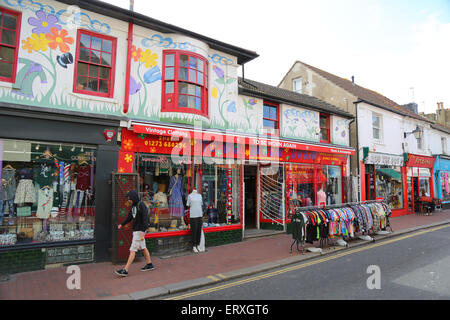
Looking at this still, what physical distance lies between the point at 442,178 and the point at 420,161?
457cm

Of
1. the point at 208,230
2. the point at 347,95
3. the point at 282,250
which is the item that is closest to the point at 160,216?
the point at 208,230

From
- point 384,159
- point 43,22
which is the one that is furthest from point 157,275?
point 384,159

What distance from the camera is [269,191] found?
1166cm

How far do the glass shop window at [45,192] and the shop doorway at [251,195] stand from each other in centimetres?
651

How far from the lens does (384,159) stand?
16125 mm

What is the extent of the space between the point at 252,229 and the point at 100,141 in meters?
6.94

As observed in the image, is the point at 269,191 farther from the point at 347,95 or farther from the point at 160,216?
the point at 347,95

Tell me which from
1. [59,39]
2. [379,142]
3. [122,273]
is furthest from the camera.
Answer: [379,142]

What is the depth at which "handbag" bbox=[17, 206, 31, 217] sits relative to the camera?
6.63m

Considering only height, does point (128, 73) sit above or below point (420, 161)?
above

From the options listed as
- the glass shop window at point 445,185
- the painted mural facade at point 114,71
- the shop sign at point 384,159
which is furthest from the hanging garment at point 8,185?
the glass shop window at point 445,185

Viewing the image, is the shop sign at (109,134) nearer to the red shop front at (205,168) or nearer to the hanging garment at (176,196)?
the red shop front at (205,168)

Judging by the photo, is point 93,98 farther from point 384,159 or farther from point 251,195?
point 384,159

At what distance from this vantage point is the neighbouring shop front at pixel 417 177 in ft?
59.6
